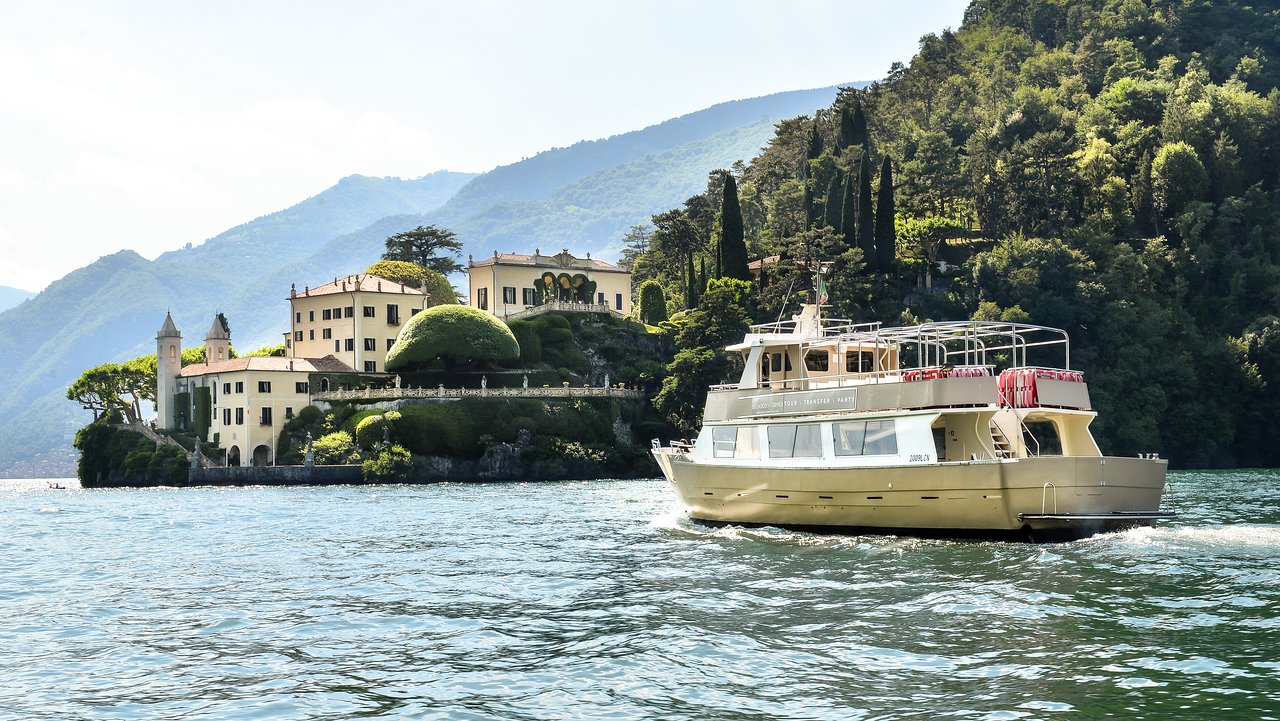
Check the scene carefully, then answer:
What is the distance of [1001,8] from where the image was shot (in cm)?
15050

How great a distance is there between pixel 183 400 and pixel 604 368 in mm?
32325

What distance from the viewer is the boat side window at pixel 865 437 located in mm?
33281

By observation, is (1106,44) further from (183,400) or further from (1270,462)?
(183,400)

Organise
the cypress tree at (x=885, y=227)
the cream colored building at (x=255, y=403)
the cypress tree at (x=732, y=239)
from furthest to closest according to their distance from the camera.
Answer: the cypress tree at (x=732, y=239)
the cypress tree at (x=885, y=227)
the cream colored building at (x=255, y=403)

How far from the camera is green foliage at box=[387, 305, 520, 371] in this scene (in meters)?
91.8

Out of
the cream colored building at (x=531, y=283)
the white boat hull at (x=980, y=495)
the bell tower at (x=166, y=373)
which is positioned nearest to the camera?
the white boat hull at (x=980, y=495)

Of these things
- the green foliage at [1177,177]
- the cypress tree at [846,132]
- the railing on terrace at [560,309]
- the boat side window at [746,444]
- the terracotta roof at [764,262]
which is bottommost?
the boat side window at [746,444]

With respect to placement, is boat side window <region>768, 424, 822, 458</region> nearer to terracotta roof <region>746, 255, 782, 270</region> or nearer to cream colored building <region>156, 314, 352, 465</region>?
terracotta roof <region>746, 255, 782, 270</region>

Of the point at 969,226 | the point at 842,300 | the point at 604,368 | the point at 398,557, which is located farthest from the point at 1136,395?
the point at 398,557

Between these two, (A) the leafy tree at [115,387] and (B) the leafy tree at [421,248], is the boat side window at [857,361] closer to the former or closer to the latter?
(A) the leafy tree at [115,387]

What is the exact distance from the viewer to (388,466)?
8100 cm

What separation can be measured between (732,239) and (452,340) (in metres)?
22.9

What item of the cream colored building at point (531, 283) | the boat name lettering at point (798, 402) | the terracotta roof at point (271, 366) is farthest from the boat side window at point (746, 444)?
the cream colored building at point (531, 283)

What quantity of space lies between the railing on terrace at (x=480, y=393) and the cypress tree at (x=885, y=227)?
19910 mm
